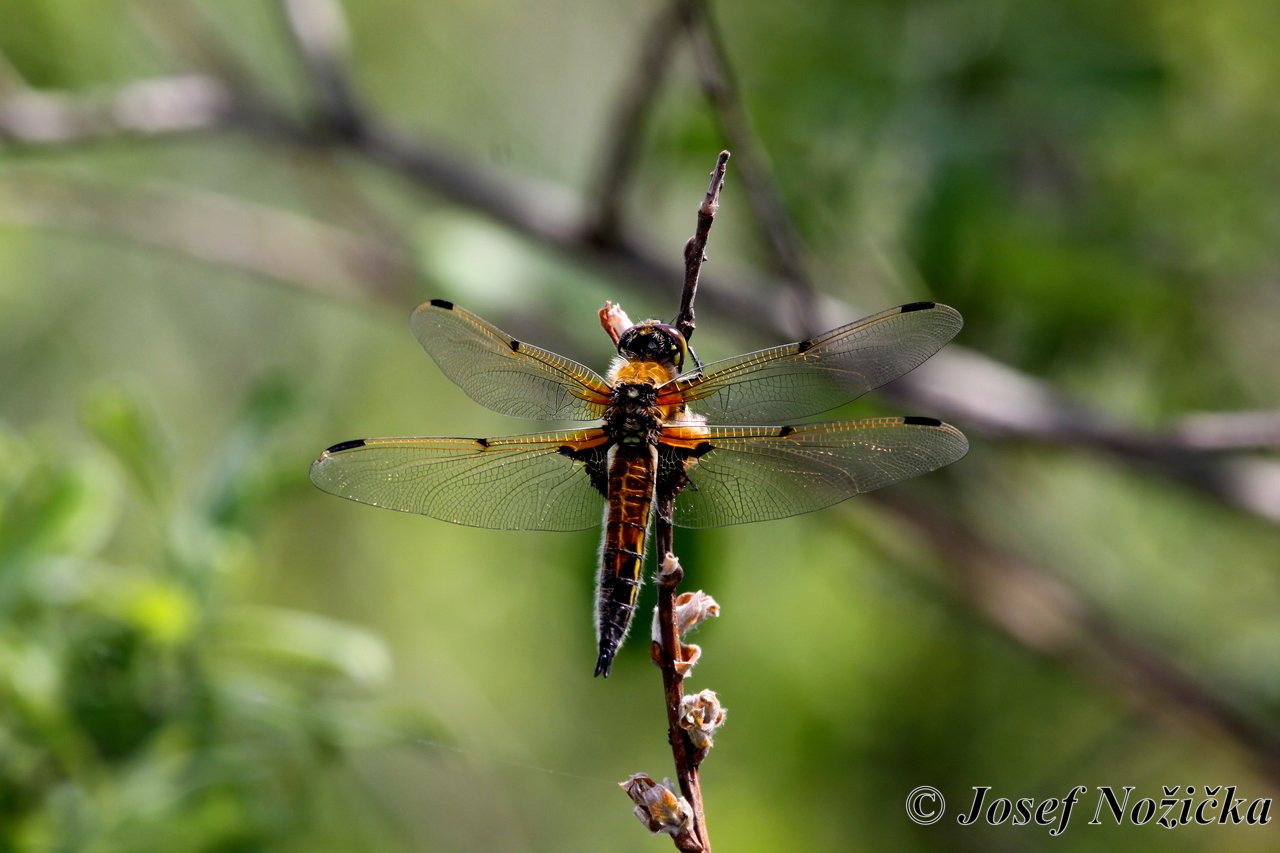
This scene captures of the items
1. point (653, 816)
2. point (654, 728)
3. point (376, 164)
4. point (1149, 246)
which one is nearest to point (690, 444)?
point (653, 816)

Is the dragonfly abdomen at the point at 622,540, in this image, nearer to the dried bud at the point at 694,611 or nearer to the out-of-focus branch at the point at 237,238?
the dried bud at the point at 694,611

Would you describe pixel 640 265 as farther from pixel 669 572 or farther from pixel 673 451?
pixel 669 572

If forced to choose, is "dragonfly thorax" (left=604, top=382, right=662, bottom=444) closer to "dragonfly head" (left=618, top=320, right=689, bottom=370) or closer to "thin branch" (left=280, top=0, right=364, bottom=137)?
"dragonfly head" (left=618, top=320, right=689, bottom=370)

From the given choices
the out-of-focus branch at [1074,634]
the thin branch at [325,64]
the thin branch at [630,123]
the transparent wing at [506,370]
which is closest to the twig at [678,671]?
the transparent wing at [506,370]

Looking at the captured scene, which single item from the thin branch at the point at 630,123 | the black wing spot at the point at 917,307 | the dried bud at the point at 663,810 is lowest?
the dried bud at the point at 663,810

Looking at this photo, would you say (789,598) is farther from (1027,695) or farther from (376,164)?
(376,164)

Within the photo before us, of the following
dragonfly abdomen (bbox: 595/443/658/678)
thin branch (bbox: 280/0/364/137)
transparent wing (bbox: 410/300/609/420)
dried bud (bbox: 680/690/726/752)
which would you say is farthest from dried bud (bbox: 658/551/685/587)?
thin branch (bbox: 280/0/364/137)

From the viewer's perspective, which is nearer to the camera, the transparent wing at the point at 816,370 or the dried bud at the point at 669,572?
the dried bud at the point at 669,572

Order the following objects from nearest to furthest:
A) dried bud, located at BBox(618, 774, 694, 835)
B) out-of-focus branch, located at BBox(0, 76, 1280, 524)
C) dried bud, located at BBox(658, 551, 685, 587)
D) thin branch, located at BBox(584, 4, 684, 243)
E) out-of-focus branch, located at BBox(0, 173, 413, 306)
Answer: dried bud, located at BBox(618, 774, 694, 835) < dried bud, located at BBox(658, 551, 685, 587) < thin branch, located at BBox(584, 4, 684, 243) < out-of-focus branch, located at BBox(0, 76, 1280, 524) < out-of-focus branch, located at BBox(0, 173, 413, 306)
